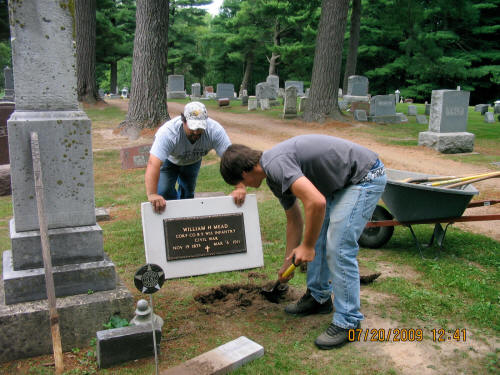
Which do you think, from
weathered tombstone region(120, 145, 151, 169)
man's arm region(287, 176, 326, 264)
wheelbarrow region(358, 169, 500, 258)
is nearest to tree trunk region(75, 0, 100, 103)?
weathered tombstone region(120, 145, 151, 169)

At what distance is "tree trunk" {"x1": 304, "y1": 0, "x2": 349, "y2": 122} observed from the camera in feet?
47.6

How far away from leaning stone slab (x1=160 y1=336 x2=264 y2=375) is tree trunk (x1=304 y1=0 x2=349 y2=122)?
508 inches

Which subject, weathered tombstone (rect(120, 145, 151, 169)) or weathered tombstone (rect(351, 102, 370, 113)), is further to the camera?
weathered tombstone (rect(351, 102, 370, 113))

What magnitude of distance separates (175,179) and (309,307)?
182 cm

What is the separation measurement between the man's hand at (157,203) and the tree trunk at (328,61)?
12079 millimetres

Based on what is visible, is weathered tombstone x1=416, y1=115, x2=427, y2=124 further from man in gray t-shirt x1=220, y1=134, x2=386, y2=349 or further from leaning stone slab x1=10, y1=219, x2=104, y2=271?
leaning stone slab x1=10, y1=219, x2=104, y2=271

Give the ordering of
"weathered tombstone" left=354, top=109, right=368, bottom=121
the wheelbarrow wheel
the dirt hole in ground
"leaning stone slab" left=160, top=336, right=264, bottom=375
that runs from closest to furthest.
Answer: "leaning stone slab" left=160, top=336, right=264, bottom=375 < the dirt hole in ground < the wheelbarrow wheel < "weathered tombstone" left=354, top=109, right=368, bottom=121

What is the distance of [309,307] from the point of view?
3.37 m

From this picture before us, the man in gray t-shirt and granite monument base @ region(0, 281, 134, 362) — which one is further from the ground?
the man in gray t-shirt

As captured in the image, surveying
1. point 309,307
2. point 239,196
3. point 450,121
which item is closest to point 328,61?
point 450,121

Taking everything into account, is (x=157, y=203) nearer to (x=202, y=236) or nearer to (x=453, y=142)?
(x=202, y=236)

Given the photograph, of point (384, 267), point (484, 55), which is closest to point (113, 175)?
point (384, 267)

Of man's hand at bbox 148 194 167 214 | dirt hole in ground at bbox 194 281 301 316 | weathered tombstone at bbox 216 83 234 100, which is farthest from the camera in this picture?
weathered tombstone at bbox 216 83 234 100
